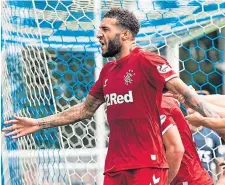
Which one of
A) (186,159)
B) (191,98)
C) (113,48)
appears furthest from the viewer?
(186,159)

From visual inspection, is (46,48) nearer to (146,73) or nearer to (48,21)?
(48,21)

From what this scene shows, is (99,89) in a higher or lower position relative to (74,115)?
higher

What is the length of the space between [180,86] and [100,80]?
0.77 metres

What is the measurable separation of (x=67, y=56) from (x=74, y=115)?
204cm

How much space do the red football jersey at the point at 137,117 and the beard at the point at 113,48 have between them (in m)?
0.13

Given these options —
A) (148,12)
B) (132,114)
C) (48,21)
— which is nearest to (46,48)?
(48,21)

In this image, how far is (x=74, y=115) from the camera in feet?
18.1

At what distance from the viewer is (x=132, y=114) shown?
4.95 m

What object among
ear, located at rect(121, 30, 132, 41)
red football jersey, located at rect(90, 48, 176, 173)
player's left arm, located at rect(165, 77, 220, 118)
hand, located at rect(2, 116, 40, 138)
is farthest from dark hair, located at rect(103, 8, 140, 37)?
hand, located at rect(2, 116, 40, 138)

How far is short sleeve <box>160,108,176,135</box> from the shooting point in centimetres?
538

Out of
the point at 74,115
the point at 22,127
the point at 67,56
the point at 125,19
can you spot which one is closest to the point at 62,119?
the point at 74,115

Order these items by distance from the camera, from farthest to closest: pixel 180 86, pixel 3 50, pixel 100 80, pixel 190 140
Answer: pixel 3 50 < pixel 190 140 < pixel 100 80 < pixel 180 86

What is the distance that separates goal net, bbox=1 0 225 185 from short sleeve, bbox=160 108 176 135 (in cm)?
105

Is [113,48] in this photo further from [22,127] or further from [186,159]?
[186,159]
